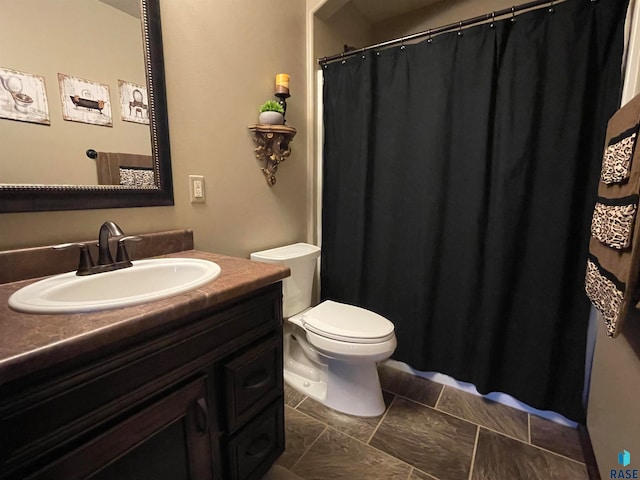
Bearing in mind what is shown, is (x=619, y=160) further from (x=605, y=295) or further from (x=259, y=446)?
(x=259, y=446)

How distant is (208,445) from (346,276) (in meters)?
1.28

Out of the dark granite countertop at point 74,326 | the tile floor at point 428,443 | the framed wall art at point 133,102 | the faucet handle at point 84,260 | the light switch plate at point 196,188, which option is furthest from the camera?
the light switch plate at point 196,188

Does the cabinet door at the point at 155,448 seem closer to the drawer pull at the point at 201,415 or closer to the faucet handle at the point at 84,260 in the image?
the drawer pull at the point at 201,415

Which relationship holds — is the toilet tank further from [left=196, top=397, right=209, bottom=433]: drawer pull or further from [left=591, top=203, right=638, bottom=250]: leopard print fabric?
[left=591, top=203, right=638, bottom=250]: leopard print fabric

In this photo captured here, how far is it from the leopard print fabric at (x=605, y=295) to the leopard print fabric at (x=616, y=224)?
0.12m

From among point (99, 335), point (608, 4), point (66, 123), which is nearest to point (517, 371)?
point (608, 4)

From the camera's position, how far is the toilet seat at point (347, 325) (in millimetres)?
1373

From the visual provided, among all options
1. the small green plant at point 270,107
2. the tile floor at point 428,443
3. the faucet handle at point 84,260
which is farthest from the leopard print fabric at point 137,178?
the tile floor at point 428,443

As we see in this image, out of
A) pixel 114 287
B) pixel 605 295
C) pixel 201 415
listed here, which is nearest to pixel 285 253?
pixel 114 287

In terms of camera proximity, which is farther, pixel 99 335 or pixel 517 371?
pixel 517 371

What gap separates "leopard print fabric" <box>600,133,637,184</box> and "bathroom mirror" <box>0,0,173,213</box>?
152 cm

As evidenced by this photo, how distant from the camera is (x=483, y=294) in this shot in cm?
154

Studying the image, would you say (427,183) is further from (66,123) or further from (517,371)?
(66,123)

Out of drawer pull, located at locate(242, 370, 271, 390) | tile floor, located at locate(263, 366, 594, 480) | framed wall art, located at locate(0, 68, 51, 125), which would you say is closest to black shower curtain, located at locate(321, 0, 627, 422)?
tile floor, located at locate(263, 366, 594, 480)
